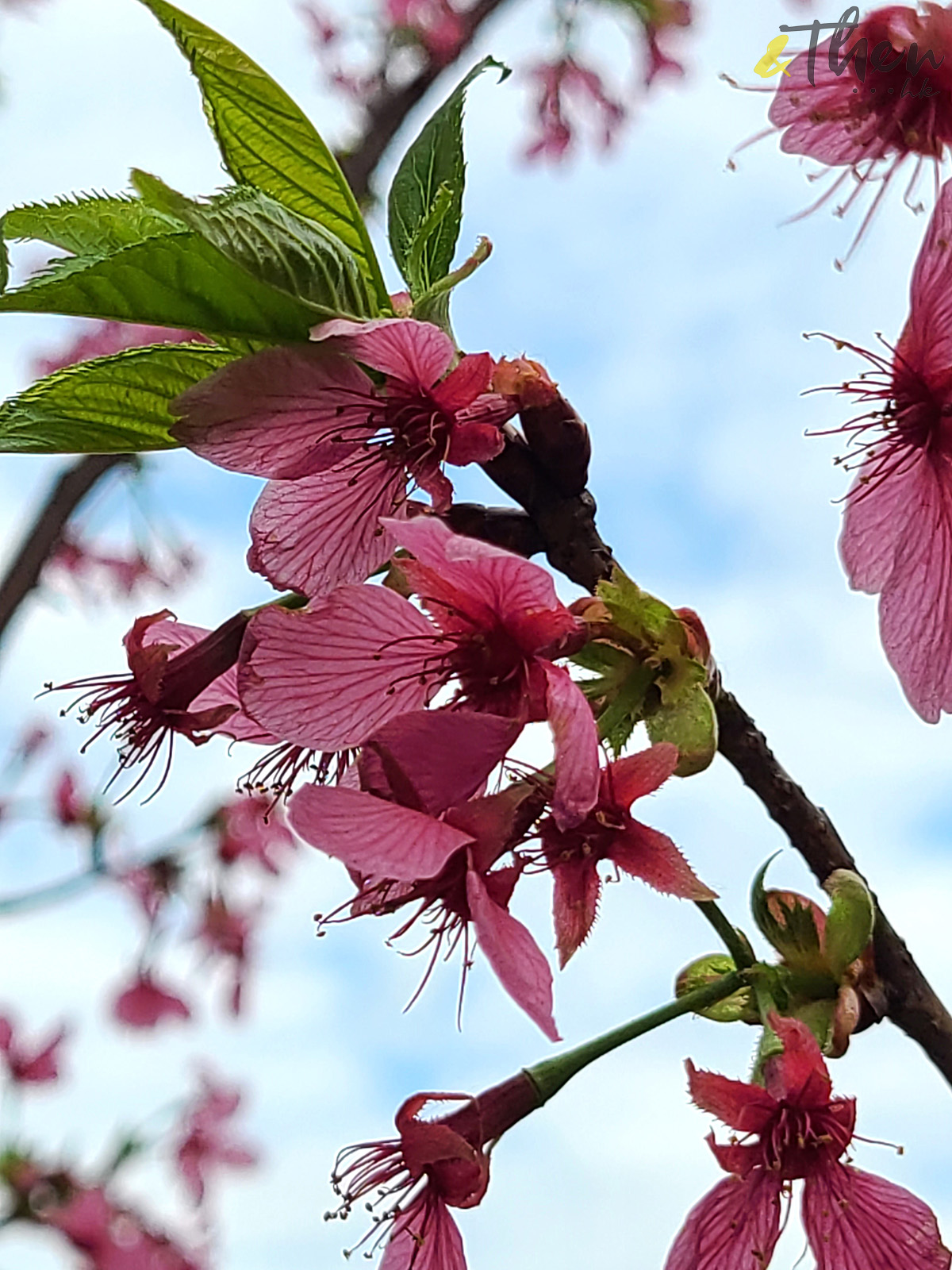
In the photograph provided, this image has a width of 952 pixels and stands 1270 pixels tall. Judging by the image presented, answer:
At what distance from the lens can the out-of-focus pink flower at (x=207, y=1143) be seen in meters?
2.69

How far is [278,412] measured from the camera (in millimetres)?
511

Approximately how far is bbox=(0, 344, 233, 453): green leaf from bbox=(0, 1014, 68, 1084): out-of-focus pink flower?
2.13 meters

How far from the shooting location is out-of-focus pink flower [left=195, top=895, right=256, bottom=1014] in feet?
7.83

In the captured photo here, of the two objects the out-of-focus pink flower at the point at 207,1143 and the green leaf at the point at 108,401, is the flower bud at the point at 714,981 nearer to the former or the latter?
the green leaf at the point at 108,401

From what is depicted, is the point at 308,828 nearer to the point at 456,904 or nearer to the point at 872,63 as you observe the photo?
the point at 456,904

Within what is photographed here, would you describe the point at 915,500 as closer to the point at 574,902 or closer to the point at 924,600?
the point at 924,600

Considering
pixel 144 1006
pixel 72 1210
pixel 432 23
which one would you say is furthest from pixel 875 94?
pixel 144 1006

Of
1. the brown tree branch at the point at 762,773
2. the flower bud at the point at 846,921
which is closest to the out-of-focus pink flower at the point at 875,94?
the brown tree branch at the point at 762,773

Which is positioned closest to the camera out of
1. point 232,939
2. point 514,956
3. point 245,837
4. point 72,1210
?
point 514,956

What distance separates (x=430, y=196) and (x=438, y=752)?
26 centimetres

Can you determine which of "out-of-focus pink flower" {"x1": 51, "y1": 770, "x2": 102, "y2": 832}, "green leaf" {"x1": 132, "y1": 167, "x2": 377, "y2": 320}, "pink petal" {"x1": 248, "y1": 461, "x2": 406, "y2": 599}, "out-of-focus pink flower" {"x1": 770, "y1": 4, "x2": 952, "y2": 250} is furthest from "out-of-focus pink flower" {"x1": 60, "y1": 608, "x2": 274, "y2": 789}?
"out-of-focus pink flower" {"x1": 51, "y1": 770, "x2": 102, "y2": 832}

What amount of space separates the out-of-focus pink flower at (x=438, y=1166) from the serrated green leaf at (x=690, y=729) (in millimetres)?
160

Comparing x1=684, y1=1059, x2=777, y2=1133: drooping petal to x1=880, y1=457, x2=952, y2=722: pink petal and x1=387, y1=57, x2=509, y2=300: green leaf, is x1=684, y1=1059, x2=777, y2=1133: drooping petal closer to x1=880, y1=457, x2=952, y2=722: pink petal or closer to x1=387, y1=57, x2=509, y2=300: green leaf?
x1=880, y1=457, x2=952, y2=722: pink petal

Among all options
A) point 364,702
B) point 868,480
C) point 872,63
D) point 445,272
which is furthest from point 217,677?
point 872,63
